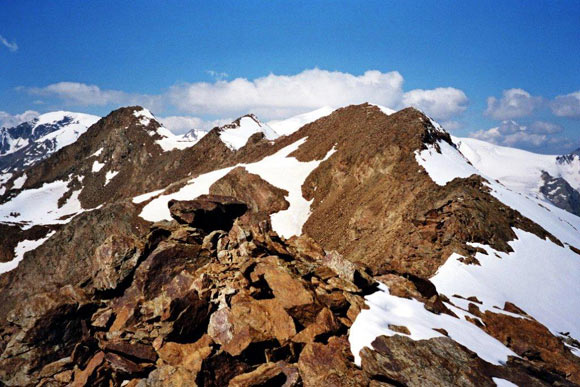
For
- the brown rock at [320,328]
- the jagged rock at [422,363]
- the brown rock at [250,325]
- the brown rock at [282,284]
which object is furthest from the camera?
the brown rock at [282,284]

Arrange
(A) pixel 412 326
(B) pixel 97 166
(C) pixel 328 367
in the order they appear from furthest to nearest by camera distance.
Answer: (B) pixel 97 166 → (A) pixel 412 326 → (C) pixel 328 367

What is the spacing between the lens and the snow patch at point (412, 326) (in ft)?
39.1

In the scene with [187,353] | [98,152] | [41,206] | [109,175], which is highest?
[98,152]

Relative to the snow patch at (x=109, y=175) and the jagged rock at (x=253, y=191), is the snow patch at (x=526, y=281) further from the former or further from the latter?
the snow patch at (x=109, y=175)

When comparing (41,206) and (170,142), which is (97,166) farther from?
(170,142)

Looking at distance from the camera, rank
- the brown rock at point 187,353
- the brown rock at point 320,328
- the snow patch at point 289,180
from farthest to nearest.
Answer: the snow patch at point 289,180 → the brown rock at point 320,328 → the brown rock at point 187,353

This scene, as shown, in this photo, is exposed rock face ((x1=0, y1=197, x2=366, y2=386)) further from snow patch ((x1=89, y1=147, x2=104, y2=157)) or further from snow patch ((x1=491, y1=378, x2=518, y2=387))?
snow patch ((x1=89, y1=147, x2=104, y2=157))

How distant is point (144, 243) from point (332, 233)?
3300 cm

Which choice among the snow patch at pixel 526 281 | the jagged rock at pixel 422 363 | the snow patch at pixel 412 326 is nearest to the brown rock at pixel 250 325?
the snow patch at pixel 412 326

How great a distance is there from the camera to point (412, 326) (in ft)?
41.7

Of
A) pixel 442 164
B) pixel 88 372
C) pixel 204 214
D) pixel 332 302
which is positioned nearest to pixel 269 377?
pixel 332 302

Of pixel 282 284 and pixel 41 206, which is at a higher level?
pixel 41 206

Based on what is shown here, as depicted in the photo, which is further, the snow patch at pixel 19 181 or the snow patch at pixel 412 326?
the snow patch at pixel 19 181

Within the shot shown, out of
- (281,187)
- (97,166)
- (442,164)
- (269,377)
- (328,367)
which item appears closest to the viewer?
(269,377)
